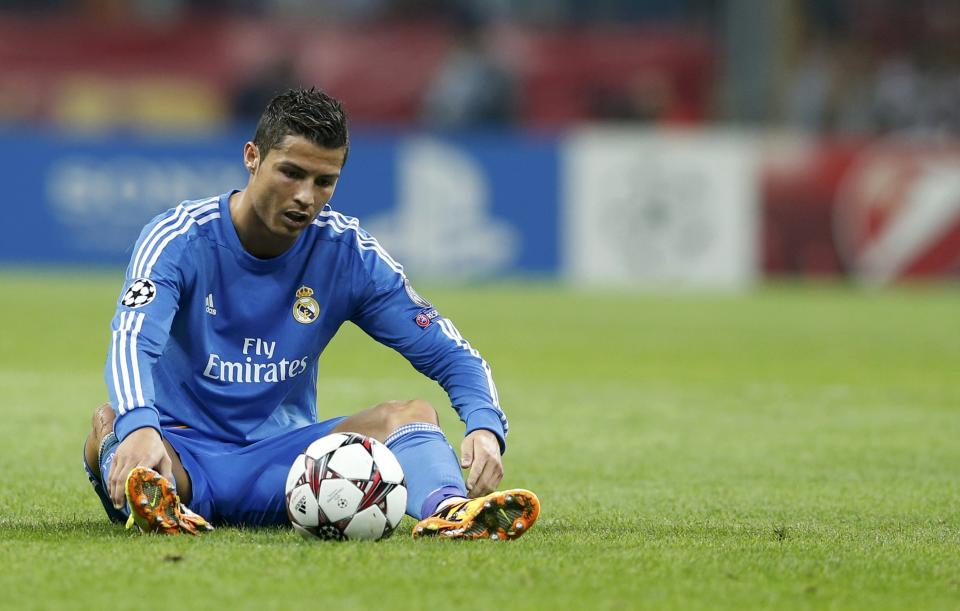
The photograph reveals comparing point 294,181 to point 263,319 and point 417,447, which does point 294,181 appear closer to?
point 263,319

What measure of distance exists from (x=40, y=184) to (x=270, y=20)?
6.43 m

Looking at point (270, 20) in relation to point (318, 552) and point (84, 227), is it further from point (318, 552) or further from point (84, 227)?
point (318, 552)

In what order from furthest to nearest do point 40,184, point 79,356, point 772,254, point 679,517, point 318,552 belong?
point 772,254, point 40,184, point 79,356, point 679,517, point 318,552

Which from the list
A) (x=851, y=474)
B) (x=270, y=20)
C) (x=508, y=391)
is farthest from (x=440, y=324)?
(x=270, y=20)

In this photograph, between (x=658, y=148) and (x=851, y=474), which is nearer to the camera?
(x=851, y=474)

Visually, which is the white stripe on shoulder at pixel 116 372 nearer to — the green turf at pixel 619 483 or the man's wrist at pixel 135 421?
the man's wrist at pixel 135 421

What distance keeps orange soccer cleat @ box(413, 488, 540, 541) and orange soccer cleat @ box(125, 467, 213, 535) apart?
26.3 inches

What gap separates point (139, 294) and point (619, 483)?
237 cm

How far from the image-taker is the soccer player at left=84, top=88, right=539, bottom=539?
489 centimetres

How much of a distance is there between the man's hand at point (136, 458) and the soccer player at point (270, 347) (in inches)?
2.3

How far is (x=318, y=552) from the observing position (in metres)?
4.52

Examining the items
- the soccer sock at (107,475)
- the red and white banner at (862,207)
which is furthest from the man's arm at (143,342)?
the red and white banner at (862,207)

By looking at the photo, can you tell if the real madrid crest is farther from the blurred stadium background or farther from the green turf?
the blurred stadium background

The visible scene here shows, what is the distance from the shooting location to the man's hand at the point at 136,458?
458cm
